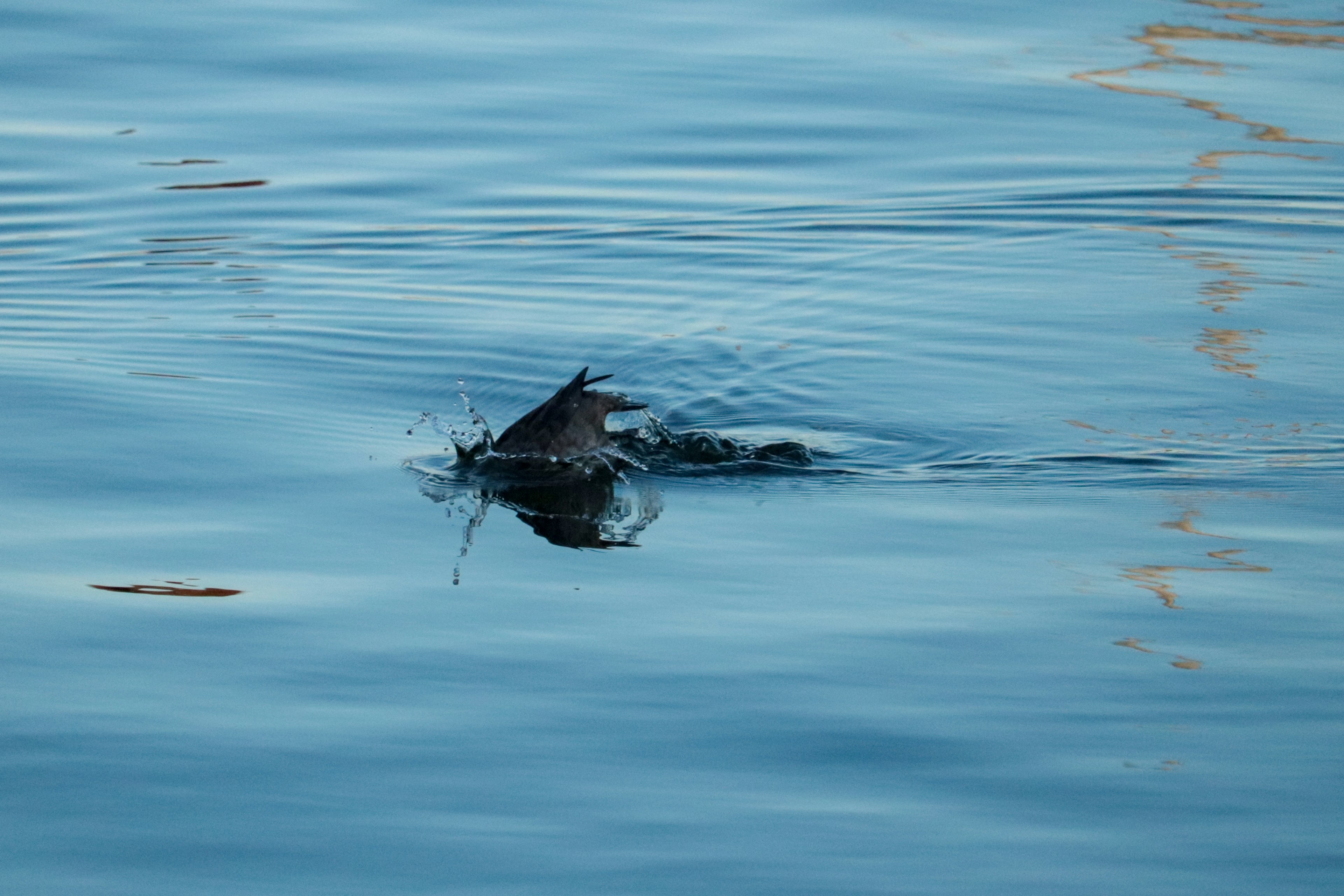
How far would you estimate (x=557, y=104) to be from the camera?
39.2 feet

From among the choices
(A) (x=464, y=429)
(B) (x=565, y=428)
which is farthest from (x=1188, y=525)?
(A) (x=464, y=429)

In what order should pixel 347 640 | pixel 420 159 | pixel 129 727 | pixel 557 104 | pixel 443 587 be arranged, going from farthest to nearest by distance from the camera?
pixel 557 104 → pixel 420 159 → pixel 443 587 → pixel 347 640 → pixel 129 727

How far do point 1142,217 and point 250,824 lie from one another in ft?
23.6

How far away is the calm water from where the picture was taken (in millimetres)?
3547

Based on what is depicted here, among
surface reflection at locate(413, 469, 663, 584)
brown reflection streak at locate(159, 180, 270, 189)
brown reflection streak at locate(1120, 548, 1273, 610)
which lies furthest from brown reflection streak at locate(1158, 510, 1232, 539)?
brown reflection streak at locate(159, 180, 270, 189)

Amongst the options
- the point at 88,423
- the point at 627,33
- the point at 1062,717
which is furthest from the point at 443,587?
the point at 627,33

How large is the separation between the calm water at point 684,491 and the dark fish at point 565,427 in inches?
9.4

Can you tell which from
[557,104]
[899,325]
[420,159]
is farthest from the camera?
[557,104]

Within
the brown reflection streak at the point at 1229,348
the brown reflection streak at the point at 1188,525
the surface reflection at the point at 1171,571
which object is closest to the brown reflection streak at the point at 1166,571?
the surface reflection at the point at 1171,571

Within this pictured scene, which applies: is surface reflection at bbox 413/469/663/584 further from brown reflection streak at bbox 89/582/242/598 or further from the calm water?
brown reflection streak at bbox 89/582/242/598

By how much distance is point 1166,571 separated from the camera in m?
4.83

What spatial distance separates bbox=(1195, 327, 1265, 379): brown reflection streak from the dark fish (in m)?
2.57

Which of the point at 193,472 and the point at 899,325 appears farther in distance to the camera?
the point at 899,325

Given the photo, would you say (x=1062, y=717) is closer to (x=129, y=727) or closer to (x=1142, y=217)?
(x=129, y=727)
